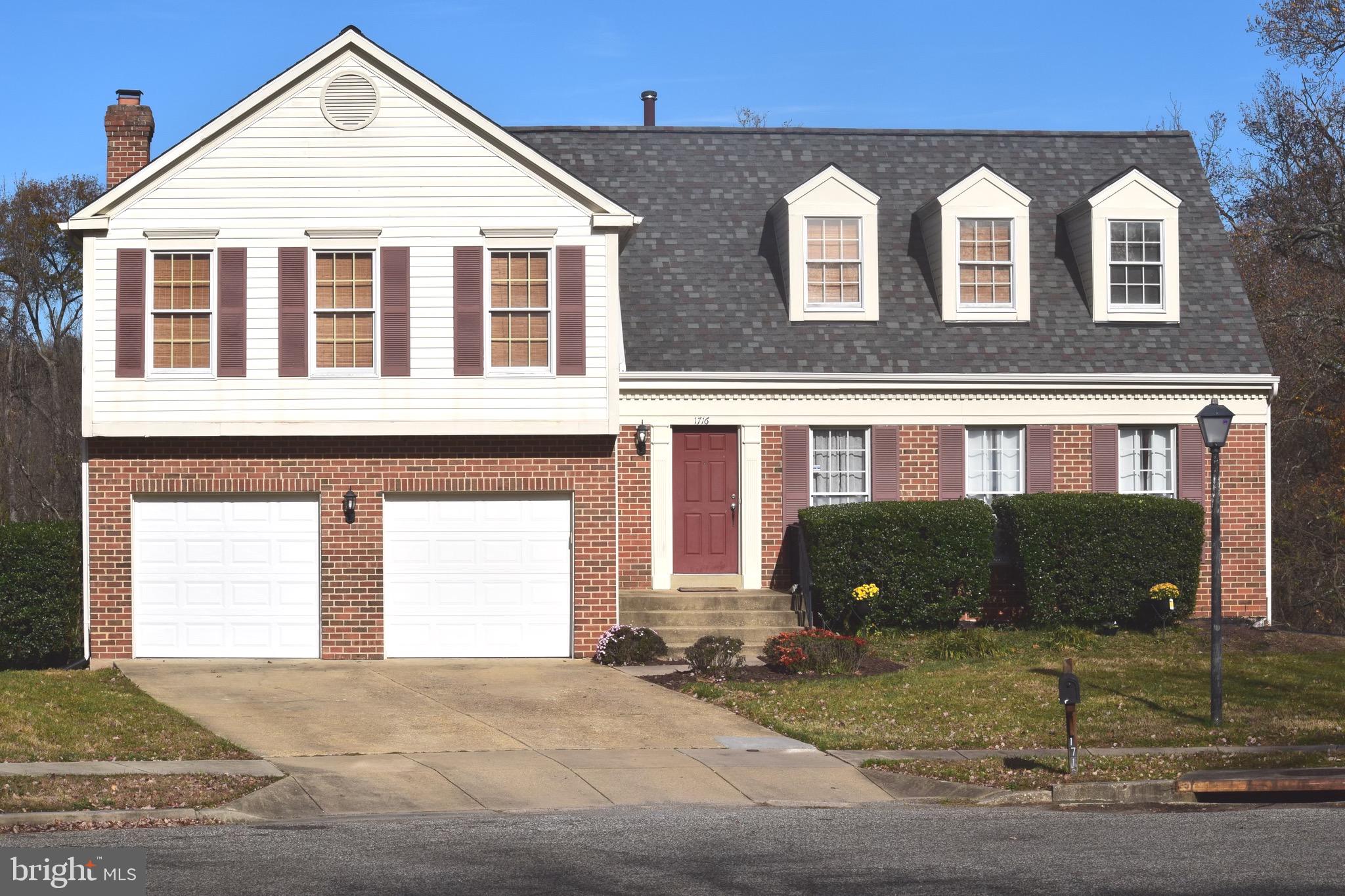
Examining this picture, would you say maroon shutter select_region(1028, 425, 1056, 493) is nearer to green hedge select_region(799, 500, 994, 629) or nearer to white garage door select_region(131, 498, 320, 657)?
green hedge select_region(799, 500, 994, 629)

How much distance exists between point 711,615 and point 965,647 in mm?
3376

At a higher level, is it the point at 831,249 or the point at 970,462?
the point at 831,249

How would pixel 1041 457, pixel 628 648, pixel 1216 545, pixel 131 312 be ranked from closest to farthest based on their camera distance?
1. pixel 1216 545
2. pixel 628 648
3. pixel 131 312
4. pixel 1041 457

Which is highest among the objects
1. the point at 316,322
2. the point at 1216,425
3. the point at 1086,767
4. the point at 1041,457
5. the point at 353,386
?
the point at 316,322

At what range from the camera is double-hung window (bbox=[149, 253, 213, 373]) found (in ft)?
60.6

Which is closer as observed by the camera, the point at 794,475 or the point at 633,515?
the point at 633,515

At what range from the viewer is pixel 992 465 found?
21.4m

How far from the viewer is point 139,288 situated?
18.4 meters

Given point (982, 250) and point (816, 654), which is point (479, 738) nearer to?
point (816, 654)

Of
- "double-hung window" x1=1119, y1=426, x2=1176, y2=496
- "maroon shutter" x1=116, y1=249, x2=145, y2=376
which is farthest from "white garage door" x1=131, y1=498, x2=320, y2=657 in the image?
"double-hung window" x1=1119, y1=426, x2=1176, y2=496

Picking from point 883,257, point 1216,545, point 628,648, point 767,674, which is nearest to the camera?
point 1216,545

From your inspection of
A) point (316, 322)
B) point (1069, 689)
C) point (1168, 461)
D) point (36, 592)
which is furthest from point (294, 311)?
point (1168, 461)

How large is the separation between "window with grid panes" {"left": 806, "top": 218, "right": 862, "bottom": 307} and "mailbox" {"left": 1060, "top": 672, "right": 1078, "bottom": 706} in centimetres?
1060

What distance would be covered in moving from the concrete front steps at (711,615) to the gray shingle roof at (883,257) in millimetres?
3302
